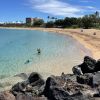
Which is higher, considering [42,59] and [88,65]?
[88,65]

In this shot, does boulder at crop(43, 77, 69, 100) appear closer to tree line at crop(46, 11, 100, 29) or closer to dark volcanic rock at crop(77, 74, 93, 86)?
dark volcanic rock at crop(77, 74, 93, 86)

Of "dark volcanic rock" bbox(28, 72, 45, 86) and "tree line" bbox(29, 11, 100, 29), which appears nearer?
"dark volcanic rock" bbox(28, 72, 45, 86)

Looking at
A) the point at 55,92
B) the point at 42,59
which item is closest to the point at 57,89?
the point at 55,92

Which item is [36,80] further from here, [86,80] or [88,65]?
[88,65]

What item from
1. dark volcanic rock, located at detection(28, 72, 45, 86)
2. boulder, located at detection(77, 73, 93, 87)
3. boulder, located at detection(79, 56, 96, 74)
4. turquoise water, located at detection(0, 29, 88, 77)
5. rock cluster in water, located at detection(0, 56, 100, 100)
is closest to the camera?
rock cluster in water, located at detection(0, 56, 100, 100)

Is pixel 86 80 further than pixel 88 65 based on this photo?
No

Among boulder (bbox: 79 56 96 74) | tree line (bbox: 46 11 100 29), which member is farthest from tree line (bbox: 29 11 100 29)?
boulder (bbox: 79 56 96 74)

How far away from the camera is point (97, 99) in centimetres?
977

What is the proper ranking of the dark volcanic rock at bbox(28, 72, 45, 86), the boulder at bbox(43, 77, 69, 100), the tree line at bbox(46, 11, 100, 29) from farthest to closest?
1. the tree line at bbox(46, 11, 100, 29)
2. the dark volcanic rock at bbox(28, 72, 45, 86)
3. the boulder at bbox(43, 77, 69, 100)

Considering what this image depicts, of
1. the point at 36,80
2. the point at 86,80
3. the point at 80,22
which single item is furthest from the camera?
the point at 80,22

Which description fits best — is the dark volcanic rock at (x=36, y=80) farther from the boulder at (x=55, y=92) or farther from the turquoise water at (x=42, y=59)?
the turquoise water at (x=42, y=59)

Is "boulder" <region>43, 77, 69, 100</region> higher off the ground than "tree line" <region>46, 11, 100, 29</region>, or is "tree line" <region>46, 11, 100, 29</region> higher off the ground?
"boulder" <region>43, 77, 69, 100</region>

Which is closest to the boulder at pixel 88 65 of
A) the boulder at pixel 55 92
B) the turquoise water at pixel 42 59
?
the turquoise water at pixel 42 59

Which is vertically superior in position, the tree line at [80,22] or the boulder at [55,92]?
the boulder at [55,92]
